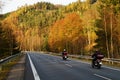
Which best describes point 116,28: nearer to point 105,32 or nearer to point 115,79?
point 105,32

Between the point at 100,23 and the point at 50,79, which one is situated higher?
the point at 100,23

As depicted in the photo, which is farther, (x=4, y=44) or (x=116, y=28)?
(x=4, y=44)

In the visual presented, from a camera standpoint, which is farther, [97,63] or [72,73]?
[97,63]

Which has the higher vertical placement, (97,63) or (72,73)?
(97,63)

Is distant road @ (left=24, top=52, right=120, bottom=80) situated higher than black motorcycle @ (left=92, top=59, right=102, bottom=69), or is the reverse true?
black motorcycle @ (left=92, top=59, right=102, bottom=69)

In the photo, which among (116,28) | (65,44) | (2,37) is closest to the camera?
(116,28)

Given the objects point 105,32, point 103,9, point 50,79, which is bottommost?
point 50,79

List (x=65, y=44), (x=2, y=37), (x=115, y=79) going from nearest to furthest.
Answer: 1. (x=115, y=79)
2. (x=2, y=37)
3. (x=65, y=44)

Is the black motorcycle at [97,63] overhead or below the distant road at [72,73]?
overhead

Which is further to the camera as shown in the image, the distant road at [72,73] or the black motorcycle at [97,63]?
the black motorcycle at [97,63]

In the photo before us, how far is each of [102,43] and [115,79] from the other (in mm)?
37728

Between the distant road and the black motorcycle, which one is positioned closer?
the distant road

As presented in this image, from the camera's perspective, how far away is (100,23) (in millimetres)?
53656

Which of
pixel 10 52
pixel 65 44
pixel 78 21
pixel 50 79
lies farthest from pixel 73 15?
pixel 50 79
